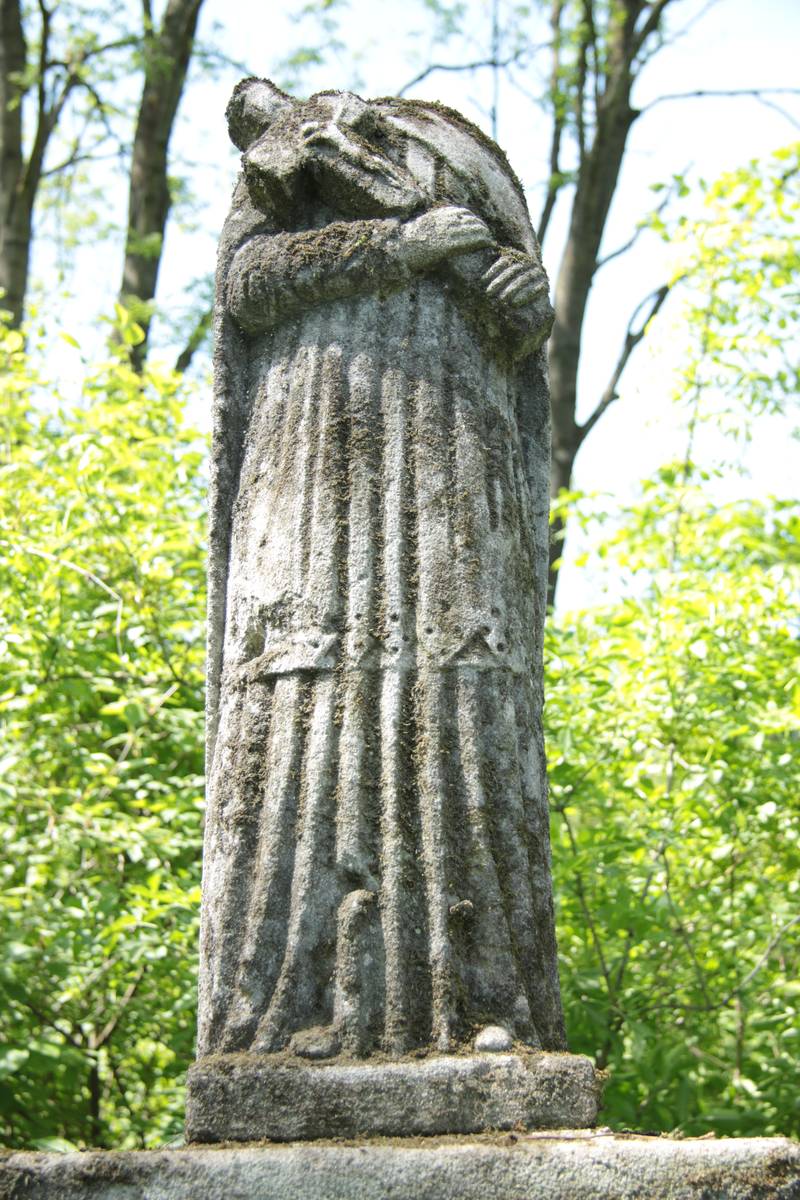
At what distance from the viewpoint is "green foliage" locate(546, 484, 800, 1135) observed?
18.9 feet

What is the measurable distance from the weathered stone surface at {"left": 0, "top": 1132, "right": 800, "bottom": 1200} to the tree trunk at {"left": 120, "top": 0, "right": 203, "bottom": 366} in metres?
10.7

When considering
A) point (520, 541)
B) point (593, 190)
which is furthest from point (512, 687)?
point (593, 190)

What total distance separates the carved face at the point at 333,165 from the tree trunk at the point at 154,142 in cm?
886

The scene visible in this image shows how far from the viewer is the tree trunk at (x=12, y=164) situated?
42.0 feet

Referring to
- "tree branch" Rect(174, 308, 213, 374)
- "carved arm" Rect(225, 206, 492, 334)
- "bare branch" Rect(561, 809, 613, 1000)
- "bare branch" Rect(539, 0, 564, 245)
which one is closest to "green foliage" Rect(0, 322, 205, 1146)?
"bare branch" Rect(561, 809, 613, 1000)

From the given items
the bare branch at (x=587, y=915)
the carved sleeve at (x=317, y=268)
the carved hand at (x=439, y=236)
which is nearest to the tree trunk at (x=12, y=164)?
the bare branch at (x=587, y=915)

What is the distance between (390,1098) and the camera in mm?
2729

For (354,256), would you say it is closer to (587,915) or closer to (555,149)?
(587,915)

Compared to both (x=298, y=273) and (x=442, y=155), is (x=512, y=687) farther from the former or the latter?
(x=442, y=155)

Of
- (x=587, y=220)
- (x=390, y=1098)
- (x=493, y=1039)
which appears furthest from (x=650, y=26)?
(x=390, y=1098)

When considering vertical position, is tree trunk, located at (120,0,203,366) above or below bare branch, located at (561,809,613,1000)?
above

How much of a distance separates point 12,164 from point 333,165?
1085 cm

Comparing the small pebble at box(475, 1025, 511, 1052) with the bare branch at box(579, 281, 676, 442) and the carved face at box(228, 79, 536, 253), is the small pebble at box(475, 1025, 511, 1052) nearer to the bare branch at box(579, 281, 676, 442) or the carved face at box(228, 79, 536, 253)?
the carved face at box(228, 79, 536, 253)

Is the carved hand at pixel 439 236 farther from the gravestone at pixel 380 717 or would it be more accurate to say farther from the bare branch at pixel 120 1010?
the bare branch at pixel 120 1010
